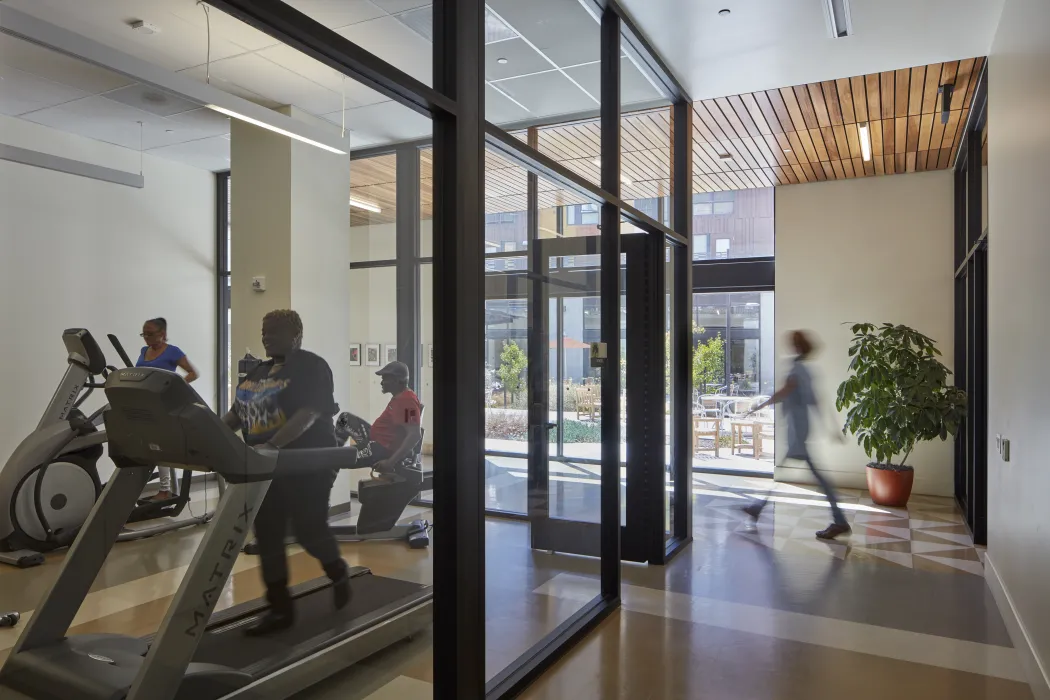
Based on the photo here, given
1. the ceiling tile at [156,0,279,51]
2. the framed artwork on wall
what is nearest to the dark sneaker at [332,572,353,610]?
the framed artwork on wall

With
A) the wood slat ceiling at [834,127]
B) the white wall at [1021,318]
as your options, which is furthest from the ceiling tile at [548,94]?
the wood slat ceiling at [834,127]

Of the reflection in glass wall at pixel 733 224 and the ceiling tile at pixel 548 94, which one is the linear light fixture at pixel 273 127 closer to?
the ceiling tile at pixel 548 94

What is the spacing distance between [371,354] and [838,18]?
11.8 ft

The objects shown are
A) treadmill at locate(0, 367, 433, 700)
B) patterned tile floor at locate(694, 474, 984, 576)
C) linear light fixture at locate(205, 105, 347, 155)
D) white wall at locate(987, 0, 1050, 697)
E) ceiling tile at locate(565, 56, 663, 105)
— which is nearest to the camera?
treadmill at locate(0, 367, 433, 700)

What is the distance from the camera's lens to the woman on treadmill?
1.90 meters

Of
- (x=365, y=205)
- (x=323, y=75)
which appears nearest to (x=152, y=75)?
(x=323, y=75)

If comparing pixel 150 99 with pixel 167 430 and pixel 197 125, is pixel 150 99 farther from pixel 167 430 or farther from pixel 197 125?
pixel 167 430

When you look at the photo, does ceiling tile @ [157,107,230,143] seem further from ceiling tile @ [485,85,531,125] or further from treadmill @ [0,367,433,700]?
ceiling tile @ [485,85,531,125]

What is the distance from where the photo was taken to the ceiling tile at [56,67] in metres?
1.35

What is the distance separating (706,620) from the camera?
3.94 meters

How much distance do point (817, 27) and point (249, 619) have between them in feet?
14.4

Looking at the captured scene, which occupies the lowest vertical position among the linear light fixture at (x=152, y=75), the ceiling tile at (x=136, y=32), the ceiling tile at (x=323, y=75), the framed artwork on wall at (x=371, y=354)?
the framed artwork on wall at (x=371, y=354)

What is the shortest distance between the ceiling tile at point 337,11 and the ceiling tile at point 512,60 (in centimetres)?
80

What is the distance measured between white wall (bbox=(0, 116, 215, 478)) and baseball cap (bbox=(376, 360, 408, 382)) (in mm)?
681
